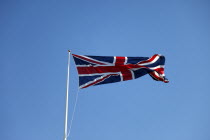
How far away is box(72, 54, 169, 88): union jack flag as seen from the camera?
20359 millimetres

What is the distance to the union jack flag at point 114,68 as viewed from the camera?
20359mm

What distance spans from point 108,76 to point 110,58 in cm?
110

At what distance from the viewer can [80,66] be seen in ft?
67.0

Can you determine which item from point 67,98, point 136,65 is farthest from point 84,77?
point 136,65

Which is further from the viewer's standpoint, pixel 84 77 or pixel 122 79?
pixel 122 79

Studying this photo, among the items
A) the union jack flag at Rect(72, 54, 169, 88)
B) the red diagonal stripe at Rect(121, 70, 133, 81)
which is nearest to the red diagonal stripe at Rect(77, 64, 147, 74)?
the union jack flag at Rect(72, 54, 169, 88)

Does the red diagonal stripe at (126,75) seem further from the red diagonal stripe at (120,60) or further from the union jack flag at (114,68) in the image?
the red diagonal stripe at (120,60)

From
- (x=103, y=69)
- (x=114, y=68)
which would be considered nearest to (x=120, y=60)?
(x=114, y=68)

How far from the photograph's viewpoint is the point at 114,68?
21.4m

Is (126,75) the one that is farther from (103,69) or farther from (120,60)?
(103,69)

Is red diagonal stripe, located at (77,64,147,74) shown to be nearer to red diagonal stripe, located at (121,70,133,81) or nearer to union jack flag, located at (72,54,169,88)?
union jack flag, located at (72,54,169,88)

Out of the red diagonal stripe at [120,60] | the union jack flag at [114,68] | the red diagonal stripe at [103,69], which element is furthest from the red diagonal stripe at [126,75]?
the red diagonal stripe at [120,60]

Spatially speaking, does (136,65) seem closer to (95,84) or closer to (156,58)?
(156,58)

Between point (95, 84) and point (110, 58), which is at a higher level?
point (110, 58)
